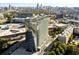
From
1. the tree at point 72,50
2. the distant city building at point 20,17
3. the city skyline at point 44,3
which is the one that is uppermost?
the city skyline at point 44,3

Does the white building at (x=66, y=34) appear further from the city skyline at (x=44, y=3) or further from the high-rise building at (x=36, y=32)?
the city skyline at (x=44, y=3)

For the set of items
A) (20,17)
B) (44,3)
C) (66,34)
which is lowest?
(66,34)

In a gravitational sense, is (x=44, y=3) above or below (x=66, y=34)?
above

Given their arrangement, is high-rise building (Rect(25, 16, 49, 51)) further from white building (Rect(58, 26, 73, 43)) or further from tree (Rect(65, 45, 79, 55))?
tree (Rect(65, 45, 79, 55))

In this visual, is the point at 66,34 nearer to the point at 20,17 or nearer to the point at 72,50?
the point at 72,50

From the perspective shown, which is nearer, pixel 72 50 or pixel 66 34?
pixel 72 50

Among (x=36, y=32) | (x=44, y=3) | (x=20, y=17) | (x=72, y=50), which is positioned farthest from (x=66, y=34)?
(x=20, y=17)

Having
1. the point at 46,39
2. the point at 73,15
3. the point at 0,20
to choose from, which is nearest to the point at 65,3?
the point at 73,15

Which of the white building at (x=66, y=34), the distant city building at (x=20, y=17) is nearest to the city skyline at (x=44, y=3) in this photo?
the distant city building at (x=20, y=17)

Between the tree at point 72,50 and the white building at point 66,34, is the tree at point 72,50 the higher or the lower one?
the lower one
